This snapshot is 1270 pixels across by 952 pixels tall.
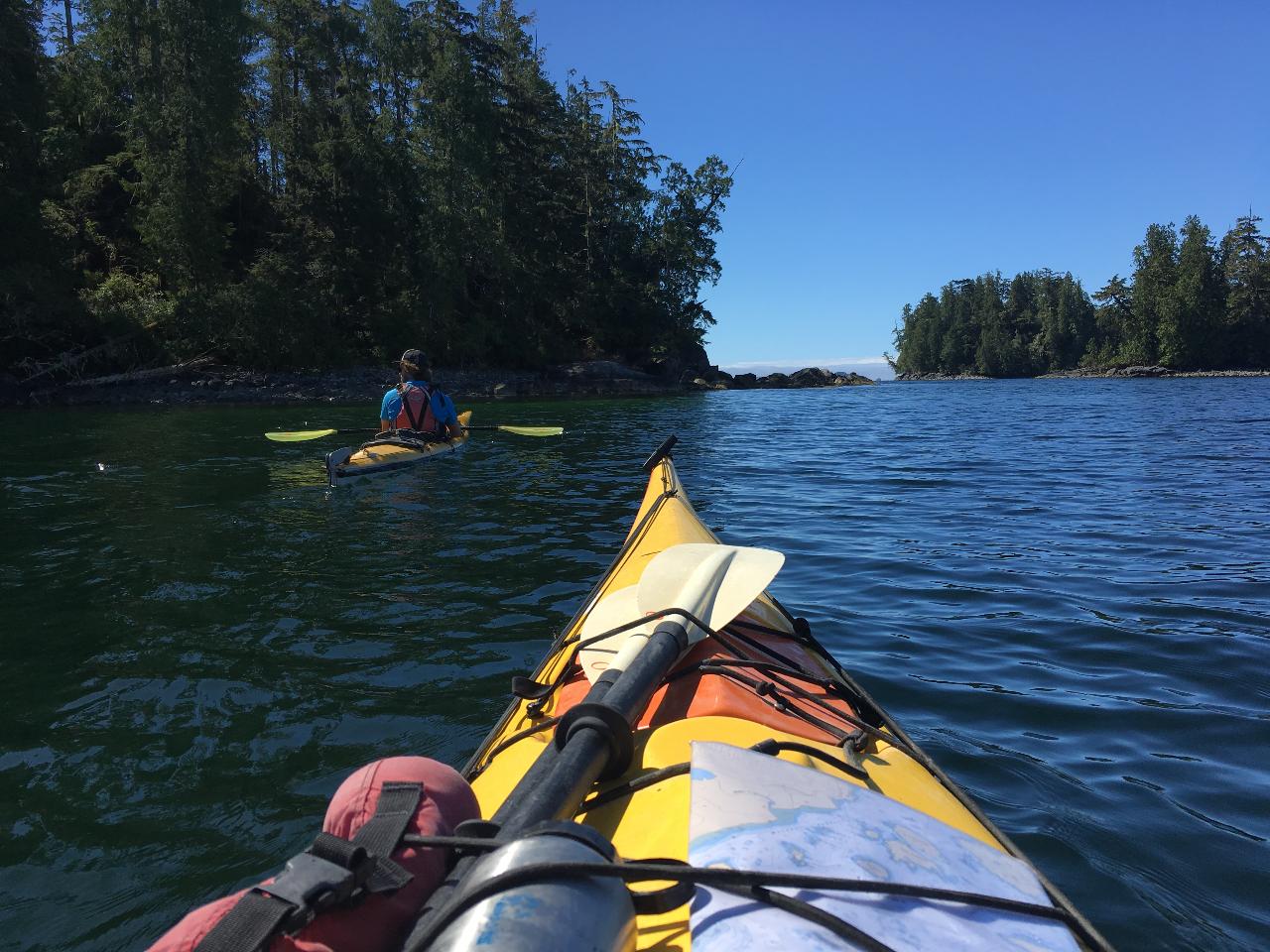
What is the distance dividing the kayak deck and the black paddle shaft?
0.38 ft

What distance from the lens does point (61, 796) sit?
2746mm

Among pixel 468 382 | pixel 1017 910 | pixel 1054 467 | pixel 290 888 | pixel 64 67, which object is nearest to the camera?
pixel 290 888

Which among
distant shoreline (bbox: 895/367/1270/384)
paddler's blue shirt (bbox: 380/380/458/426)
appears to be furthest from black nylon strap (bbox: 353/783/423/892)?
distant shoreline (bbox: 895/367/1270/384)

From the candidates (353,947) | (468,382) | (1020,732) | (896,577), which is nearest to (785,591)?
(896,577)

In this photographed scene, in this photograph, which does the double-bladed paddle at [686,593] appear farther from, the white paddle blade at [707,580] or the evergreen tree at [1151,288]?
the evergreen tree at [1151,288]

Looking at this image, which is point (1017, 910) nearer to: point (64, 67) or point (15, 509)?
point (15, 509)

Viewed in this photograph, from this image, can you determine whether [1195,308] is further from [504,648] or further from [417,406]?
[504,648]

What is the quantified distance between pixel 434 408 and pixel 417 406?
11.6 inches

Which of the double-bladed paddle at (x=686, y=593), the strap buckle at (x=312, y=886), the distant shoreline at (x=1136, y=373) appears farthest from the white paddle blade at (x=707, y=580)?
the distant shoreline at (x=1136, y=373)

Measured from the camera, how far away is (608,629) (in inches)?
110

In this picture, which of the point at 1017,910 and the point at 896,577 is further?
the point at 896,577

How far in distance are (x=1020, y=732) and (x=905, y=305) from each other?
374ft

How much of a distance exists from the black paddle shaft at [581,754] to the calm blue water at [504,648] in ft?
4.31

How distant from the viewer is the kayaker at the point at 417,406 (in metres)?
10.0
